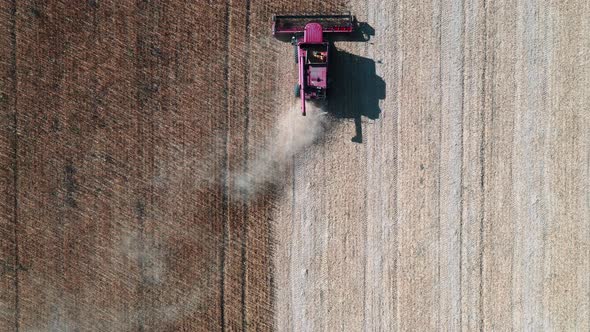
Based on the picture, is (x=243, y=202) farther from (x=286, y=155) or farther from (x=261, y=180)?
(x=286, y=155)

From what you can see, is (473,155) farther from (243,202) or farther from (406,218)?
(243,202)

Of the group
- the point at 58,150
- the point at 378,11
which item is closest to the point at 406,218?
the point at 378,11

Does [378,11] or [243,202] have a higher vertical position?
[378,11]

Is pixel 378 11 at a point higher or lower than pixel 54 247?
higher

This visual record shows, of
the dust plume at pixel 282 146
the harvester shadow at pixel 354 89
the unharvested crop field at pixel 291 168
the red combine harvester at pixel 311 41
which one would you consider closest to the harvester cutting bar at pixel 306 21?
the red combine harvester at pixel 311 41

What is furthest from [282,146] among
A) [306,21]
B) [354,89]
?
[306,21]

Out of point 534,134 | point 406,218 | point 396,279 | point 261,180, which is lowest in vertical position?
point 396,279

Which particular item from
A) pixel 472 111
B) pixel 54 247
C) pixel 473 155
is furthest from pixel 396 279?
pixel 54 247
